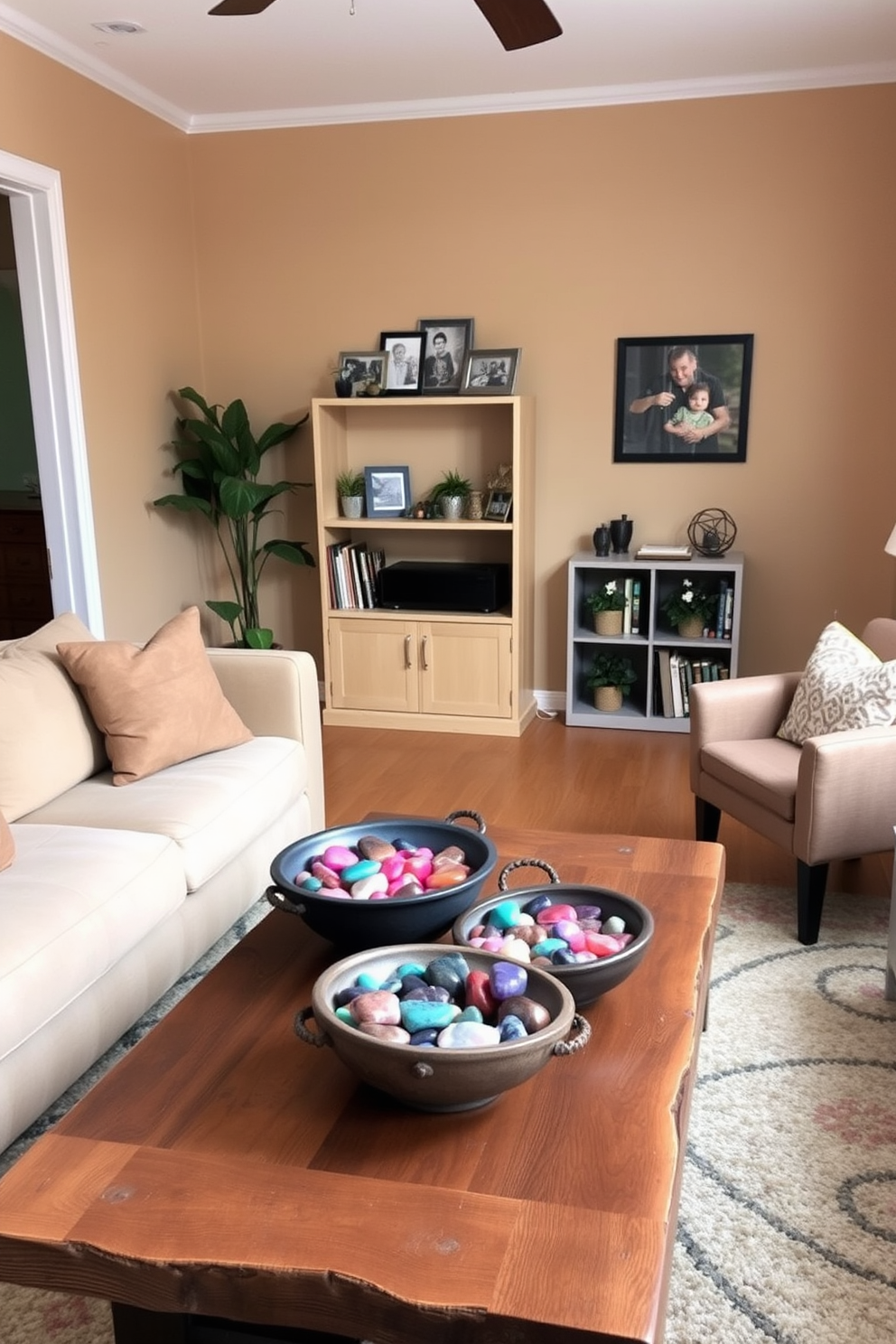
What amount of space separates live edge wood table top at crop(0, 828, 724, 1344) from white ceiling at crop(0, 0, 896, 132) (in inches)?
131

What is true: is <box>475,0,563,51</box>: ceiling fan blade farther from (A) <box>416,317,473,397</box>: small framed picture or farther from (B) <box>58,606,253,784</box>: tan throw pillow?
(A) <box>416,317,473,397</box>: small framed picture

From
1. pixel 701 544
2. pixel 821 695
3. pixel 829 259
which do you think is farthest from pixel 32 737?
pixel 829 259

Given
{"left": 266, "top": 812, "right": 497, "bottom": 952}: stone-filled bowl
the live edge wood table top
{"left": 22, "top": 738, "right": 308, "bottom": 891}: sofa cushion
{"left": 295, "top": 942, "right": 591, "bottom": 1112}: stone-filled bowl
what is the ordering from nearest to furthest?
1. the live edge wood table top
2. {"left": 295, "top": 942, "right": 591, "bottom": 1112}: stone-filled bowl
3. {"left": 266, "top": 812, "right": 497, "bottom": 952}: stone-filled bowl
4. {"left": 22, "top": 738, "right": 308, "bottom": 891}: sofa cushion

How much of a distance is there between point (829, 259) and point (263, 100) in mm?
2451

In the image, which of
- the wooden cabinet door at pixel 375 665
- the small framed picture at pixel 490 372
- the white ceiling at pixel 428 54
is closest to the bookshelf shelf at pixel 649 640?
the wooden cabinet door at pixel 375 665

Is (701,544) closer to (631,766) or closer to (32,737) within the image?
(631,766)

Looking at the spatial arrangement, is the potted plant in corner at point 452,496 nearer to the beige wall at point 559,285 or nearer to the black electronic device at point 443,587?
the black electronic device at point 443,587

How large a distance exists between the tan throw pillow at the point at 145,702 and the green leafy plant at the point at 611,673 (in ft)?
7.36

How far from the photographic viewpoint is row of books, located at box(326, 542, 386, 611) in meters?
4.84

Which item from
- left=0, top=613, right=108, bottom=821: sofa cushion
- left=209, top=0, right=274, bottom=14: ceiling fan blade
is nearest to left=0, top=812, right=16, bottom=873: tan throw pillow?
left=0, top=613, right=108, bottom=821: sofa cushion

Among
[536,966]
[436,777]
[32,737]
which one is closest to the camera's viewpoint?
[536,966]

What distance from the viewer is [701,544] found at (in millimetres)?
4691

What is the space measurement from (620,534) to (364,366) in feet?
4.50

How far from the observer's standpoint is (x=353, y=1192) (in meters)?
1.26
